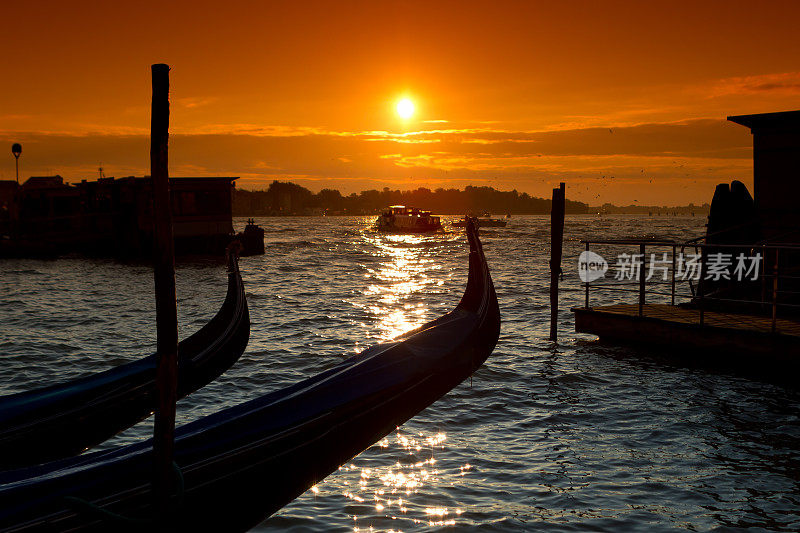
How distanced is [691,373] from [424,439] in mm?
5457

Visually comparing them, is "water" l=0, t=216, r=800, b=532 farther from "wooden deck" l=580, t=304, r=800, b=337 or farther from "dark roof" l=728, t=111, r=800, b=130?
"dark roof" l=728, t=111, r=800, b=130

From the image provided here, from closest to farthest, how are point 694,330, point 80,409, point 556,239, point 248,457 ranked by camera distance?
point 248,457 < point 80,409 < point 694,330 < point 556,239

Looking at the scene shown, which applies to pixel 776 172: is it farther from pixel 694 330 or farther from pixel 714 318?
pixel 694 330

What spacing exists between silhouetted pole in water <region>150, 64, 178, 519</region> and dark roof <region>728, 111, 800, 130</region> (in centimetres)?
1180

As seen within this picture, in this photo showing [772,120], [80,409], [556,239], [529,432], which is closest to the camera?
[80,409]

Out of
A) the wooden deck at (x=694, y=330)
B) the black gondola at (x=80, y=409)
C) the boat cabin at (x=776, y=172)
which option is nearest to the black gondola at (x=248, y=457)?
the black gondola at (x=80, y=409)

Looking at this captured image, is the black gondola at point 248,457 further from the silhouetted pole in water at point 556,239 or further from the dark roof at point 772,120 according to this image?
the dark roof at point 772,120

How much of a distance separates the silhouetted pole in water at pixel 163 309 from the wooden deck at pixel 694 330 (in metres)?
9.73

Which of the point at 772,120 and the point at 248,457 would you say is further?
the point at 772,120

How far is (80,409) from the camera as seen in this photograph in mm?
6340

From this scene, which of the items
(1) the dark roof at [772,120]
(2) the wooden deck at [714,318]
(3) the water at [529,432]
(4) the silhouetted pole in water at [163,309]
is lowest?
(3) the water at [529,432]

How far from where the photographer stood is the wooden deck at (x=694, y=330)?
10.6 metres

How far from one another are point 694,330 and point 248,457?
9256 millimetres

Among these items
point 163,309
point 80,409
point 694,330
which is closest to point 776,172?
point 694,330
